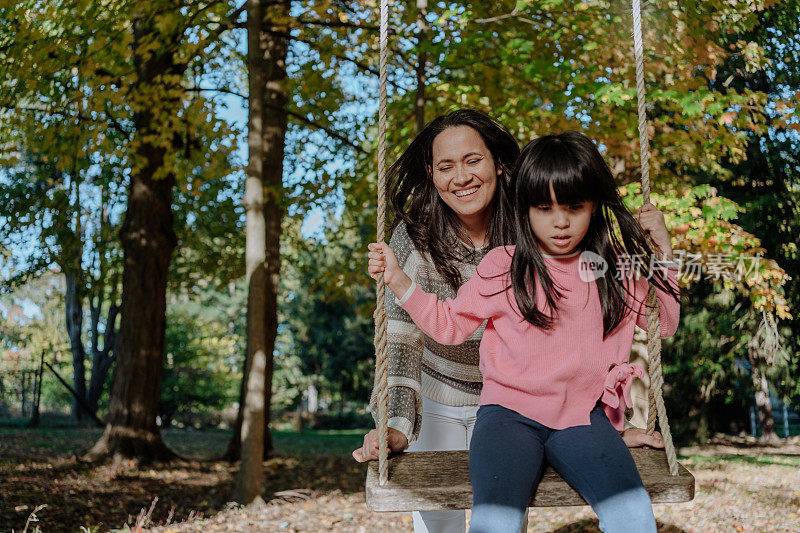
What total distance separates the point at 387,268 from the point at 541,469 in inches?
28.9

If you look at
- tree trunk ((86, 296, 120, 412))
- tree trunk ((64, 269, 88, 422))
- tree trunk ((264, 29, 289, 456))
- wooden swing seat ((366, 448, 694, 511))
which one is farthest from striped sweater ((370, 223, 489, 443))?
tree trunk ((64, 269, 88, 422))

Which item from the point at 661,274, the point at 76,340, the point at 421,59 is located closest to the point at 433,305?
the point at 661,274

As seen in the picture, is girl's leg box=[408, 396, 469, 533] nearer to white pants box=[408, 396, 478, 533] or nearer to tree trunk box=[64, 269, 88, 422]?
white pants box=[408, 396, 478, 533]

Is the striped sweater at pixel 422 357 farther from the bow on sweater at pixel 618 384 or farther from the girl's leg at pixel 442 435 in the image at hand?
the bow on sweater at pixel 618 384

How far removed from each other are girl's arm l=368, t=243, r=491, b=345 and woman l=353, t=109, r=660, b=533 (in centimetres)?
29

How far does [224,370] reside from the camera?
24594 millimetres

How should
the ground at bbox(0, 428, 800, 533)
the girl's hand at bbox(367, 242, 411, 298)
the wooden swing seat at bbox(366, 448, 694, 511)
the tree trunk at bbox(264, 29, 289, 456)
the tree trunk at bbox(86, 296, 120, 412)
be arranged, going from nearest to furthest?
the wooden swing seat at bbox(366, 448, 694, 511) < the girl's hand at bbox(367, 242, 411, 298) < the ground at bbox(0, 428, 800, 533) < the tree trunk at bbox(264, 29, 289, 456) < the tree trunk at bbox(86, 296, 120, 412)

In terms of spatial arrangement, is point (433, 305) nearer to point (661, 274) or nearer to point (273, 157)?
point (661, 274)

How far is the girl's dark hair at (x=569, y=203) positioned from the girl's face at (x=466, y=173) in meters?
0.31

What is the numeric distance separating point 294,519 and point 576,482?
13.9 ft

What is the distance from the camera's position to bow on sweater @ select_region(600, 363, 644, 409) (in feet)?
6.35

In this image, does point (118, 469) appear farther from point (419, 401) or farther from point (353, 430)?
point (353, 430)

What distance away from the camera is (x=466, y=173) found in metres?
2.38

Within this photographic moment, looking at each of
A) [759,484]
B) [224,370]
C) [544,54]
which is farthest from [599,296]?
[224,370]
